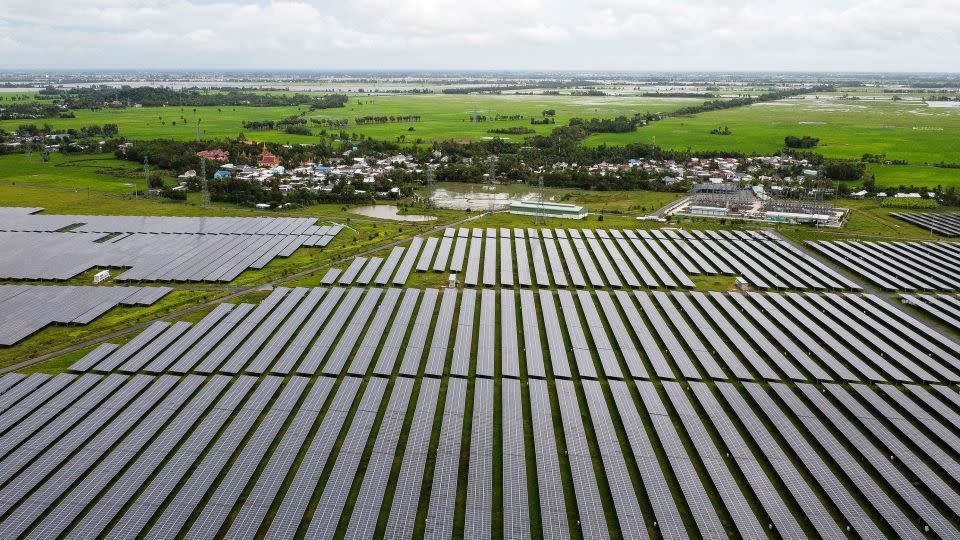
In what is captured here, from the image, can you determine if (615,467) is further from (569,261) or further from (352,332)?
(569,261)

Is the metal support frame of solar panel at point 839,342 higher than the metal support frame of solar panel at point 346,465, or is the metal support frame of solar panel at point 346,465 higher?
the metal support frame of solar panel at point 839,342

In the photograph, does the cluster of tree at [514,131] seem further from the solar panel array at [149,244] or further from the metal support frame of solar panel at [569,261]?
the solar panel array at [149,244]

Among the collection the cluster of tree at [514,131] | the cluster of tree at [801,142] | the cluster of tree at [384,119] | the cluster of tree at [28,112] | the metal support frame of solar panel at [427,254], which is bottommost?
the metal support frame of solar panel at [427,254]

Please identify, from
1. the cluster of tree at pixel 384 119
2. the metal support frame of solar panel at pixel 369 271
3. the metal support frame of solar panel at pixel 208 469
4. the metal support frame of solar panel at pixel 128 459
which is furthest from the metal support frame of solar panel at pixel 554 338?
the cluster of tree at pixel 384 119

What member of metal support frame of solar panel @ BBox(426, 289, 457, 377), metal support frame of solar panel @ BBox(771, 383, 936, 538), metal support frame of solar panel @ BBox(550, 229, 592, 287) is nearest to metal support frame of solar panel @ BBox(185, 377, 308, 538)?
metal support frame of solar panel @ BBox(426, 289, 457, 377)

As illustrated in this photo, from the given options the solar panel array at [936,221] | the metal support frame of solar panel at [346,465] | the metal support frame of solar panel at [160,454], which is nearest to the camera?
the metal support frame of solar panel at [160,454]

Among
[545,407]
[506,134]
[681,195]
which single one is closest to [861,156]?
[681,195]
